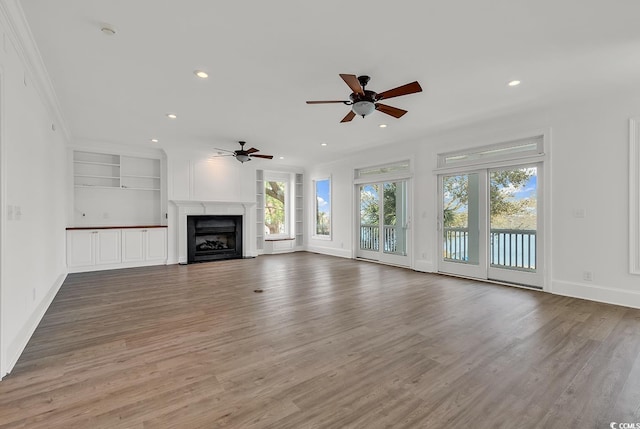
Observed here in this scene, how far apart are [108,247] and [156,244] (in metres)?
0.93

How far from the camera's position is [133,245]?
6.80 m

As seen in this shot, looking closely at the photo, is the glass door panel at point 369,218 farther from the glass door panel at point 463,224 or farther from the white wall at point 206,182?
the white wall at point 206,182

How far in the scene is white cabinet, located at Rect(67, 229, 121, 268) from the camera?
6.14 meters

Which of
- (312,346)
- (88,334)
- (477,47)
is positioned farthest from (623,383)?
(88,334)

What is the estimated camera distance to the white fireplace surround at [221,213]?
7430mm

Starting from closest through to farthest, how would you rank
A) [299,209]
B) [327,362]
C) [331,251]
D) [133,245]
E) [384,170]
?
[327,362], [133,245], [384,170], [331,251], [299,209]

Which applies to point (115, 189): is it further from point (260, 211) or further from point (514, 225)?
point (514, 225)

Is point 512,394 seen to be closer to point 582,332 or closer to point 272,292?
point 582,332

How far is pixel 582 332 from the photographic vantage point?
3.07 metres

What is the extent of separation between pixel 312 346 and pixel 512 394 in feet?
5.06

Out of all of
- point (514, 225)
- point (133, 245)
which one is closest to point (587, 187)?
point (514, 225)

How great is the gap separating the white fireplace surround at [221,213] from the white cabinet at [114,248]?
39 centimetres

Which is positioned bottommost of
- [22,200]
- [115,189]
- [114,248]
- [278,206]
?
[114,248]

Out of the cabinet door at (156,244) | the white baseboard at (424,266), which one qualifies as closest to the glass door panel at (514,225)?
the white baseboard at (424,266)
